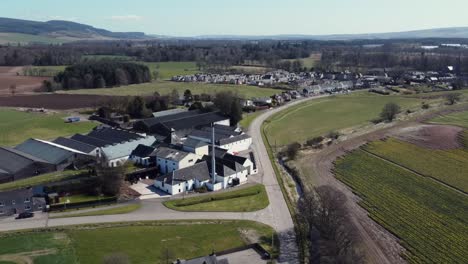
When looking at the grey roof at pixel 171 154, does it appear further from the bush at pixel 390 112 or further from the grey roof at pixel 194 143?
the bush at pixel 390 112

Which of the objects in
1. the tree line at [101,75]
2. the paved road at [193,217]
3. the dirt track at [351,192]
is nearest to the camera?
the dirt track at [351,192]

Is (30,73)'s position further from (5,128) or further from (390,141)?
(390,141)

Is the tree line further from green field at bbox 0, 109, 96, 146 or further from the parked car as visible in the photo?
the parked car

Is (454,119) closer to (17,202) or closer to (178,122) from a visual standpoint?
(178,122)

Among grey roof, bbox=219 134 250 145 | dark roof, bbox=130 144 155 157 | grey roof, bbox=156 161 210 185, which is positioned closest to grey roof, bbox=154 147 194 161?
dark roof, bbox=130 144 155 157

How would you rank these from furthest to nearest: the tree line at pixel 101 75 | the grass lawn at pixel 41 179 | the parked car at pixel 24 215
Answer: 1. the tree line at pixel 101 75
2. the grass lawn at pixel 41 179
3. the parked car at pixel 24 215

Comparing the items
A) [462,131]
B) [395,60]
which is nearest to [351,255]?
[462,131]

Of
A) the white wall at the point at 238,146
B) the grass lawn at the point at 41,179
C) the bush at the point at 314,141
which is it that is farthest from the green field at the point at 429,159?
the grass lawn at the point at 41,179
